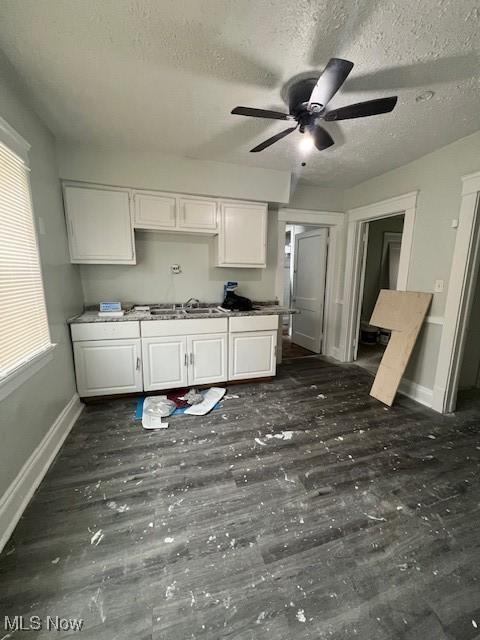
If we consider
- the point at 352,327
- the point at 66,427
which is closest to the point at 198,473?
the point at 66,427

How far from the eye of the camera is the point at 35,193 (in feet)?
6.47

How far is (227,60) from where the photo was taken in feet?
4.93

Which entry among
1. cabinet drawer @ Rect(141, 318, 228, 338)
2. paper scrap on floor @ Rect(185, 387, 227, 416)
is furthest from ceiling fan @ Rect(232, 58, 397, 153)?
paper scrap on floor @ Rect(185, 387, 227, 416)

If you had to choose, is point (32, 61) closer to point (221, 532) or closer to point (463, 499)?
point (221, 532)

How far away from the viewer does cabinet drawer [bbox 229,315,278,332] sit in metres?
2.98

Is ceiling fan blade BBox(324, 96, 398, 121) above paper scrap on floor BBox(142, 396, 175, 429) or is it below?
above

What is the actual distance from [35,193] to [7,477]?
1.94 meters

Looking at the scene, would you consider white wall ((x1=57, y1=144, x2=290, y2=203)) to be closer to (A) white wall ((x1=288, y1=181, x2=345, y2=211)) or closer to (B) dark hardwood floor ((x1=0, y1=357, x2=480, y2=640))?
(A) white wall ((x1=288, y1=181, x2=345, y2=211))

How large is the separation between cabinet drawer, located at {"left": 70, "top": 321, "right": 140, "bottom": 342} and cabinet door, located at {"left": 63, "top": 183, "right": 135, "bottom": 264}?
0.70 m

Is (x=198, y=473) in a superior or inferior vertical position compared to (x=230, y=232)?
inferior

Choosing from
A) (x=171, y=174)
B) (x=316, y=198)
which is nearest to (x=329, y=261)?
(x=316, y=198)

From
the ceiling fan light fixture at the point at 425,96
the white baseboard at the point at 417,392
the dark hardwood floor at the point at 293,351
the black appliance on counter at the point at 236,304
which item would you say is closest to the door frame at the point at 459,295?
the white baseboard at the point at 417,392

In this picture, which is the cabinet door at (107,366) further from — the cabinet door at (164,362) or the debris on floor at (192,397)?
the debris on floor at (192,397)

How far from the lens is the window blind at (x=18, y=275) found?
1483 mm
